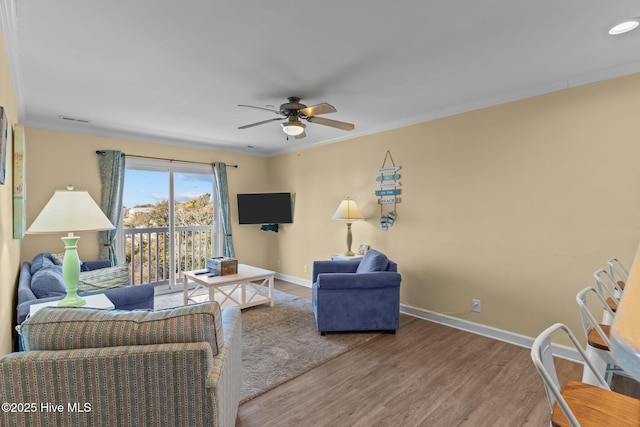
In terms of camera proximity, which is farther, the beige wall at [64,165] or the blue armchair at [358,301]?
the beige wall at [64,165]

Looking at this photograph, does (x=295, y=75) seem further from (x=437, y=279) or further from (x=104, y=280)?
(x=104, y=280)

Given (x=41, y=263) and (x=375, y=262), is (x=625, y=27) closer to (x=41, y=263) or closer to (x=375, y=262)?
(x=375, y=262)

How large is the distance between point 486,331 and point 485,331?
0.01 m

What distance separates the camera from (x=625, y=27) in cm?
208

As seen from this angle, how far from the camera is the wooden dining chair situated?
104 cm

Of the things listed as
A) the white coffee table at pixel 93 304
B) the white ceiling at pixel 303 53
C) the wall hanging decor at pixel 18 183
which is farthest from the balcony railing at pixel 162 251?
the white coffee table at pixel 93 304

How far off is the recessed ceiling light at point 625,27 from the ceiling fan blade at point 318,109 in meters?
1.92

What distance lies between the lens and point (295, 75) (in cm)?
276

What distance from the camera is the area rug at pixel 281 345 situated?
2643 millimetres

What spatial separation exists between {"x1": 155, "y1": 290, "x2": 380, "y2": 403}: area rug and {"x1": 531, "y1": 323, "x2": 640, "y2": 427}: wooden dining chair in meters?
1.93

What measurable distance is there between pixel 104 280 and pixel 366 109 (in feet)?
11.4

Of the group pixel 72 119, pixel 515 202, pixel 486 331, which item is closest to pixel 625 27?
pixel 515 202

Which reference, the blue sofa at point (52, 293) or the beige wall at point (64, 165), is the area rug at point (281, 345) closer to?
the blue sofa at point (52, 293)

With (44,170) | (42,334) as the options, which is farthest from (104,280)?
(42,334)
